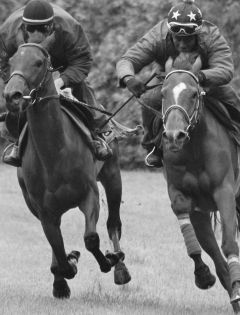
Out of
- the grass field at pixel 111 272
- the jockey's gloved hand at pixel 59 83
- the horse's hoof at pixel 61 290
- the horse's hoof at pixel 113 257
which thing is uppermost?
the jockey's gloved hand at pixel 59 83

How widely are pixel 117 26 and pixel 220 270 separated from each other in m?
14.8

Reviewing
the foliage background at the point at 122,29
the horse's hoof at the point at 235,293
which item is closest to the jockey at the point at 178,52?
the horse's hoof at the point at 235,293

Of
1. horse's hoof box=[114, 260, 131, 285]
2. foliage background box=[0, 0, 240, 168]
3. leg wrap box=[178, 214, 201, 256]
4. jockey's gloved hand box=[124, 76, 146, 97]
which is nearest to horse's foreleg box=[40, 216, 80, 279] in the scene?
horse's hoof box=[114, 260, 131, 285]

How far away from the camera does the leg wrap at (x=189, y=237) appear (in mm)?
9656

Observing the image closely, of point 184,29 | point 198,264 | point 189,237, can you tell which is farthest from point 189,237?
point 184,29

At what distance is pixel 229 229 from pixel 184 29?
1.69 metres

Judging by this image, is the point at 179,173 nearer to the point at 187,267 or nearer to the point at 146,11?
the point at 187,267

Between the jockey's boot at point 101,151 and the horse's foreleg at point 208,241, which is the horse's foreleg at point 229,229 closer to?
the horse's foreleg at point 208,241

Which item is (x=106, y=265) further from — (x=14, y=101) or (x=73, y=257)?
(x=14, y=101)

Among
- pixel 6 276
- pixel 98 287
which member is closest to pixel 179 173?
pixel 98 287

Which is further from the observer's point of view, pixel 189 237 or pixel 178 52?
pixel 178 52

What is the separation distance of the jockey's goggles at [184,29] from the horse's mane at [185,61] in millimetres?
184

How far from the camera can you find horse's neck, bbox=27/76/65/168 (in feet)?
32.7

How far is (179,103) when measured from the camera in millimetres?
9359
